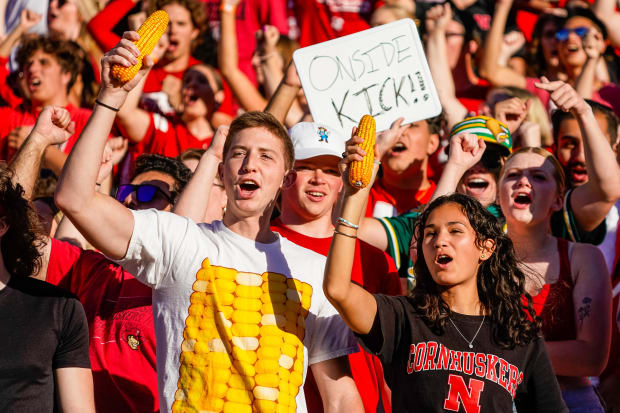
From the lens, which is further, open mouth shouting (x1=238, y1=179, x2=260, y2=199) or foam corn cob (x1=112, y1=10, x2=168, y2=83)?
open mouth shouting (x1=238, y1=179, x2=260, y2=199)

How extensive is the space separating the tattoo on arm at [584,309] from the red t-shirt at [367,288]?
87 cm

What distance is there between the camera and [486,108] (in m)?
6.24

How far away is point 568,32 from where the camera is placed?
718cm

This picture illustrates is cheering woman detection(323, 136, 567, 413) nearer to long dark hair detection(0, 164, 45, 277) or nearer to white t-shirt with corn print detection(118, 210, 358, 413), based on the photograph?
white t-shirt with corn print detection(118, 210, 358, 413)

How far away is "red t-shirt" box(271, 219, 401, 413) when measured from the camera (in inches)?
148

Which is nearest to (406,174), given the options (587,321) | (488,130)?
(488,130)

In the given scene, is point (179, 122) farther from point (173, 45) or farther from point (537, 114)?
point (537, 114)

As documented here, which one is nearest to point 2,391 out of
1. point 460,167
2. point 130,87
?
point 130,87

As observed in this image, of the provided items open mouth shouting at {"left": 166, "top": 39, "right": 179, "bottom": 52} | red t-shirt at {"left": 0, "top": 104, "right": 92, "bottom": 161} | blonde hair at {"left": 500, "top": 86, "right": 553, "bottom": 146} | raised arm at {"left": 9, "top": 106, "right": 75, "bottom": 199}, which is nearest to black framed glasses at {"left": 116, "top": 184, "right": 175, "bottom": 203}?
raised arm at {"left": 9, "top": 106, "right": 75, "bottom": 199}

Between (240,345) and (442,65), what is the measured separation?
3954 mm

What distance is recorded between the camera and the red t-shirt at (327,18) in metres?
8.22

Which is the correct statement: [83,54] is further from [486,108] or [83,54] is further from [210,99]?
[486,108]

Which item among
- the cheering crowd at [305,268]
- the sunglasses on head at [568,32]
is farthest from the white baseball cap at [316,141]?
the sunglasses on head at [568,32]

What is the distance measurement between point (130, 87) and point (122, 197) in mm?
1565
